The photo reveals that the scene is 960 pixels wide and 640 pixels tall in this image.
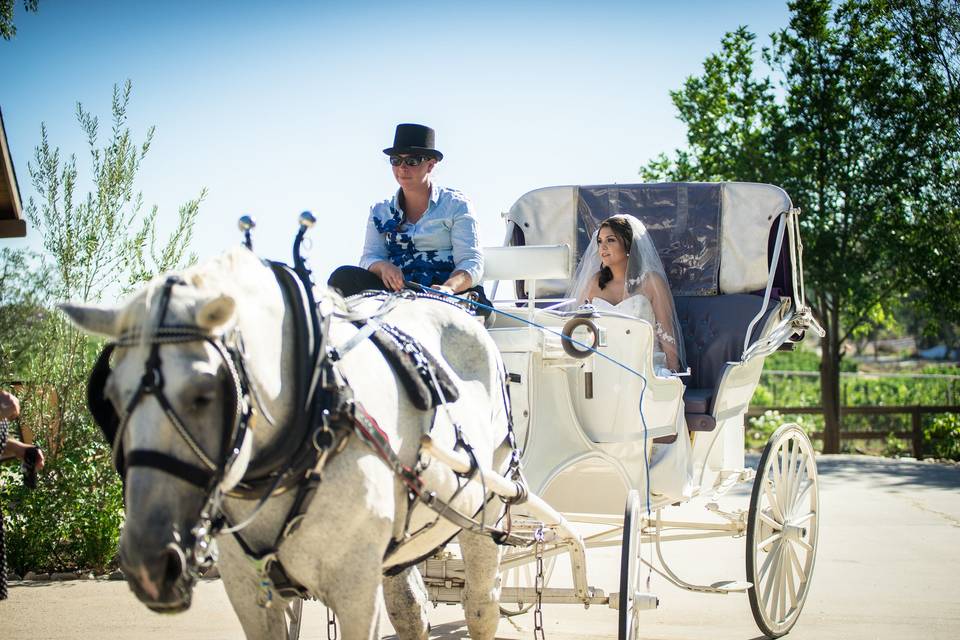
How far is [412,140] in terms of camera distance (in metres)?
4.45

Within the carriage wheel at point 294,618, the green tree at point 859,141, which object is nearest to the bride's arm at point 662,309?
the carriage wheel at point 294,618

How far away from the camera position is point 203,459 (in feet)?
7.05

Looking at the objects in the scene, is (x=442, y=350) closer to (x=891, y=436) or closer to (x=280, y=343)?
(x=280, y=343)

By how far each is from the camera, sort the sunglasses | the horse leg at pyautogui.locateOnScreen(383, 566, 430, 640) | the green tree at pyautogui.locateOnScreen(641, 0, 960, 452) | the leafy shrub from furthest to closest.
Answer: the leafy shrub → the green tree at pyautogui.locateOnScreen(641, 0, 960, 452) → the sunglasses → the horse leg at pyautogui.locateOnScreen(383, 566, 430, 640)

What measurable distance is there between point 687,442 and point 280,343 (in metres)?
3.14

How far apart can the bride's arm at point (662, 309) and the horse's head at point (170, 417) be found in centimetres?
380

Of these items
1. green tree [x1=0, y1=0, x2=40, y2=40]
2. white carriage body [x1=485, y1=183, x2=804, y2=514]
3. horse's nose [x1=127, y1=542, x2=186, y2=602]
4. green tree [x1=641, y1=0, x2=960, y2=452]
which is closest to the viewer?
horse's nose [x1=127, y1=542, x2=186, y2=602]

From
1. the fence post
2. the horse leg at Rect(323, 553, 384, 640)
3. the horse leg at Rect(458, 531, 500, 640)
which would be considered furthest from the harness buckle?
the fence post

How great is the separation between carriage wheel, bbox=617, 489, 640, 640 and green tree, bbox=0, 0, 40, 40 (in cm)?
695

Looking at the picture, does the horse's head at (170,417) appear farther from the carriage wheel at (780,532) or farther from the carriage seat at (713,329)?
the carriage seat at (713,329)

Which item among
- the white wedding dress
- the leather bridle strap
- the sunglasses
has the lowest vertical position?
the leather bridle strap

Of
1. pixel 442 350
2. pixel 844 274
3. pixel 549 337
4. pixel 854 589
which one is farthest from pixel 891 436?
pixel 442 350

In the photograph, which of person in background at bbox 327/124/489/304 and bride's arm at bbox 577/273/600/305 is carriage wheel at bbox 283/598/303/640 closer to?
person in background at bbox 327/124/489/304

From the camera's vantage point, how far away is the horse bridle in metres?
2.10
